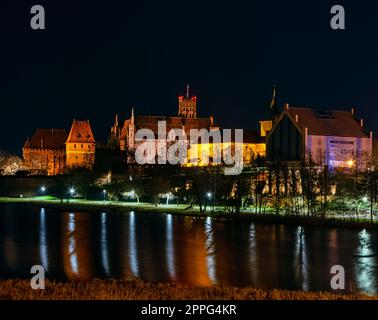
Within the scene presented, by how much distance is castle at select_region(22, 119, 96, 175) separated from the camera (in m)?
106

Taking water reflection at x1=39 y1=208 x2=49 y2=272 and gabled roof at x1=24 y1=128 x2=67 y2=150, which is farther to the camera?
gabled roof at x1=24 y1=128 x2=67 y2=150

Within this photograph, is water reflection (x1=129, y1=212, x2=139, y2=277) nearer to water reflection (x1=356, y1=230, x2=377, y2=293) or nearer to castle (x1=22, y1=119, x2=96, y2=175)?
water reflection (x1=356, y1=230, x2=377, y2=293)

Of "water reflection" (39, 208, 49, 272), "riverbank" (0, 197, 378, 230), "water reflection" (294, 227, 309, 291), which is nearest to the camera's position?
"water reflection" (294, 227, 309, 291)

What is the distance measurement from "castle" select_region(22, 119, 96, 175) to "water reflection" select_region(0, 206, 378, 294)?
61688 mm

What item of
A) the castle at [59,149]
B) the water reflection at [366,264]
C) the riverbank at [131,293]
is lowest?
the water reflection at [366,264]

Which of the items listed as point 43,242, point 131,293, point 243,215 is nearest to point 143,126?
point 243,215

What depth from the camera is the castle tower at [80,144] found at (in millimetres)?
106000

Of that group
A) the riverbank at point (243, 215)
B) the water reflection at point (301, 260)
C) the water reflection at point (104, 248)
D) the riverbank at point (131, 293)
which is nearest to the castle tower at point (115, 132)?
the riverbank at point (243, 215)

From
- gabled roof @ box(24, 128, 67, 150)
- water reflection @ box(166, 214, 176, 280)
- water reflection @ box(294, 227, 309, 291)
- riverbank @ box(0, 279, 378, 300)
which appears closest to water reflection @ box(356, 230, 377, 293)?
water reflection @ box(294, 227, 309, 291)

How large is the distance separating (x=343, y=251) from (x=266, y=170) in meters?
25.1

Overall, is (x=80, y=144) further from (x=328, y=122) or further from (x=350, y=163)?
(x=350, y=163)

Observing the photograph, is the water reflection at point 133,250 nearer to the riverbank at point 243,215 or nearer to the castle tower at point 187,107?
the riverbank at point 243,215

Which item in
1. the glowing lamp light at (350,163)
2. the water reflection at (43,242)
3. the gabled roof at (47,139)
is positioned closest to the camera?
the water reflection at (43,242)

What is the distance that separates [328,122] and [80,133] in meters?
54.2
